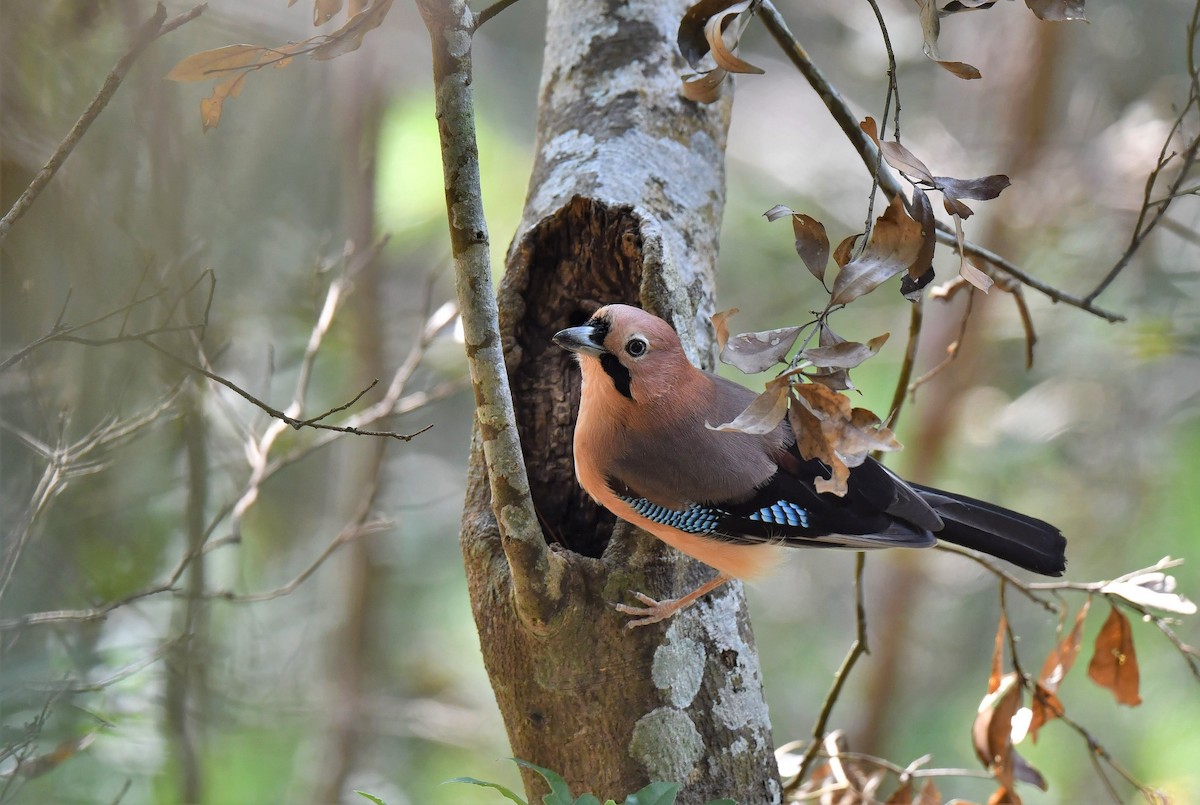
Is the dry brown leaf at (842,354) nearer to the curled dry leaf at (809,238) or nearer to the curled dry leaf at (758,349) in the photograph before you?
the curled dry leaf at (758,349)

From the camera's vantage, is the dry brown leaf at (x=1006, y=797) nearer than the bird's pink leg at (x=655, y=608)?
No

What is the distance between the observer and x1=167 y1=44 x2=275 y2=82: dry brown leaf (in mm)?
2252

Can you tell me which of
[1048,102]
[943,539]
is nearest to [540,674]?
[943,539]

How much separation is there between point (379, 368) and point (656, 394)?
368 centimetres

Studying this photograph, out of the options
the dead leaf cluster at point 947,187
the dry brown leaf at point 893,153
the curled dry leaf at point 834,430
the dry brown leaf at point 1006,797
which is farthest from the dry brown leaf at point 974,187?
the dry brown leaf at point 1006,797

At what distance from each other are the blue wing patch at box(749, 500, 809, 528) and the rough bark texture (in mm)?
266

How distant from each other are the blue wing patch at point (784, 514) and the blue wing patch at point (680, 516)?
6.4 inches

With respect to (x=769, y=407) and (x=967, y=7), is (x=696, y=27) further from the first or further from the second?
(x=769, y=407)

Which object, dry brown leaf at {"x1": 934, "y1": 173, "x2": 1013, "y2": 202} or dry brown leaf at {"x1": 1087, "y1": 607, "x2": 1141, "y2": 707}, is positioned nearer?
dry brown leaf at {"x1": 934, "y1": 173, "x2": 1013, "y2": 202}

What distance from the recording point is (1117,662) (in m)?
3.38

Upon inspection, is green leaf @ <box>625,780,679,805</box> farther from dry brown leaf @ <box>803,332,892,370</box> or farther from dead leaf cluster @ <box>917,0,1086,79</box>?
dead leaf cluster @ <box>917,0,1086,79</box>

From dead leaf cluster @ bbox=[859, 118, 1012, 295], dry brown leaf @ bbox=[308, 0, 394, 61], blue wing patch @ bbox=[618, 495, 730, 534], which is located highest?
dry brown leaf @ bbox=[308, 0, 394, 61]

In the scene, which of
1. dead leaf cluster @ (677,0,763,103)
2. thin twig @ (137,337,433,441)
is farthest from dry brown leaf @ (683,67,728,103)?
thin twig @ (137,337,433,441)

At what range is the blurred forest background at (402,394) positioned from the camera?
128 inches
